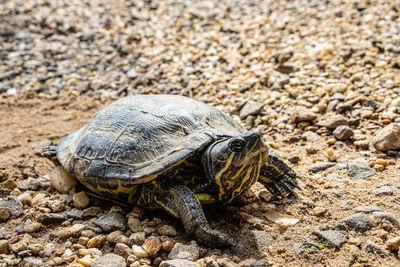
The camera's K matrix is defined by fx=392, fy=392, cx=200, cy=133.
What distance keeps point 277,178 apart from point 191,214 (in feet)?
3.68

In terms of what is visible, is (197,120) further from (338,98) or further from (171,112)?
(338,98)

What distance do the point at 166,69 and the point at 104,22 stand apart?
113 inches

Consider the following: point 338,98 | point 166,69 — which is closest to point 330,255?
point 338,98

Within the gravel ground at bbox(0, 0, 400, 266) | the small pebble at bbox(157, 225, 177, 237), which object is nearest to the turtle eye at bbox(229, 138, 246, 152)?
the gravel ground at bbox(0, 0, 400, 266)

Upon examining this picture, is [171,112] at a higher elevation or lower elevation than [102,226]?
higher

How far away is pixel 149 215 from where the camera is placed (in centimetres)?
369

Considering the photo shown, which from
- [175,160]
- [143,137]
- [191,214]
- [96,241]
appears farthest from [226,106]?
[96,241]

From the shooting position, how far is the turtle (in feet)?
10.7

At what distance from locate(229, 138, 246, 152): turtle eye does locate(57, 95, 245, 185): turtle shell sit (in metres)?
0.33

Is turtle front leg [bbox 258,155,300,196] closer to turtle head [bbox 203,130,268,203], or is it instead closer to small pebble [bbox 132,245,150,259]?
turtle head [bbox 203,130,268,203]

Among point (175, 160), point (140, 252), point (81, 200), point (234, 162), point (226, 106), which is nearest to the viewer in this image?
point (140, 252)

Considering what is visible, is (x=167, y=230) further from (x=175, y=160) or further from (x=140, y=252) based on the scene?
(x=175, y=160)

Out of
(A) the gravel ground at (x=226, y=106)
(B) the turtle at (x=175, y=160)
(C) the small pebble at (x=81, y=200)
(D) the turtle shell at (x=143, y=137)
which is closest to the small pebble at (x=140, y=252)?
(A) the gravel ground at (x=226, y=106)

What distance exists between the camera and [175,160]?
339 centimetres
